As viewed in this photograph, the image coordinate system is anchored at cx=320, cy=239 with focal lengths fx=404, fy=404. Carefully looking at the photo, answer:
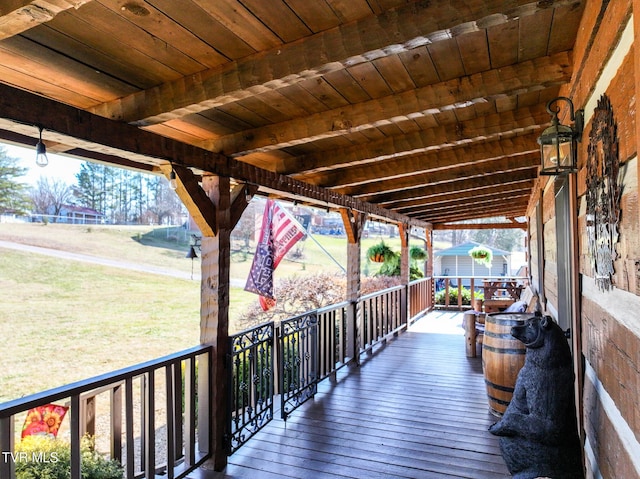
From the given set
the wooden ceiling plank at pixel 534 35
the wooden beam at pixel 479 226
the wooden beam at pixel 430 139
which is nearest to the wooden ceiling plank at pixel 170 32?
the wooden ceiling plank at pixel 534 35

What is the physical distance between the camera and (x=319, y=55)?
174cm

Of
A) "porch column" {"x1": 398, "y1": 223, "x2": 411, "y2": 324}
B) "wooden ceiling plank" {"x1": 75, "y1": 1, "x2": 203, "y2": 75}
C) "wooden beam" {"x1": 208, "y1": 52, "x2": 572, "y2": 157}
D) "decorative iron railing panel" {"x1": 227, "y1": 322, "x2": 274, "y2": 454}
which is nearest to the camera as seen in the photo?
"wooden ceiling plank" {"x1": 75, "y1": 1, "x2": 203, "y2": 75}

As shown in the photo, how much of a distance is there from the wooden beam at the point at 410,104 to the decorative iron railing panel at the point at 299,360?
170 centimetres

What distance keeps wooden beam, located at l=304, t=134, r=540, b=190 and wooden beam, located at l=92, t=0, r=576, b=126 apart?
237 centimetres

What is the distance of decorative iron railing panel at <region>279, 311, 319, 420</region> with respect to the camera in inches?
148

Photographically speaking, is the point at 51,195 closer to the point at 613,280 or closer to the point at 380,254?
the point at 380,254

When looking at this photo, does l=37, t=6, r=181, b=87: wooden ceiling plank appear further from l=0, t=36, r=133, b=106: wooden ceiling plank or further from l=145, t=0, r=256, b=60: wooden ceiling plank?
l=145, t=0, r=256, b=60: wooden ceiling plank

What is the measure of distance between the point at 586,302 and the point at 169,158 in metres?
2.41

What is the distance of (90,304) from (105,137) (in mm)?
12315

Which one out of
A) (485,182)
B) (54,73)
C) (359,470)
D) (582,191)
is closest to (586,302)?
(582,191)

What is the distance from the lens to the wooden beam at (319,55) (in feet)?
A: 4.96

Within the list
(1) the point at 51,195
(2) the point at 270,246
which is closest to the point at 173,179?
(2) the point at 270,246

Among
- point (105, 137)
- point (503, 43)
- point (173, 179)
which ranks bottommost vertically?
point (173, 179)

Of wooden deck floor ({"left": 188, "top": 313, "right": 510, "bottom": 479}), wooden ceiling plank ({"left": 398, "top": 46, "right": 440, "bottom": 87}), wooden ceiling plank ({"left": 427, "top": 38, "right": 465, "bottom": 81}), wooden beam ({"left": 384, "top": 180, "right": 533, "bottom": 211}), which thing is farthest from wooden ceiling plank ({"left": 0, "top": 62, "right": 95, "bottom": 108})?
wooden beam ({"left": 384, "top": 180, "right": 533, "bottom": 211})
